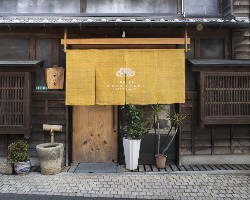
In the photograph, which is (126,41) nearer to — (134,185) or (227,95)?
(227,95)

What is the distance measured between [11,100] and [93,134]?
3030mm

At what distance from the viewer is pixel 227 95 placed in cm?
710

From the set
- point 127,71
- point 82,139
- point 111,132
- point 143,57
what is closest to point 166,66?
point 143,57

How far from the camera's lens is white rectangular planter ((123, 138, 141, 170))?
6.80m

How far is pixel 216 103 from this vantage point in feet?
23.2

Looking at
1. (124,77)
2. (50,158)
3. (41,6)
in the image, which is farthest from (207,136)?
(41,6)

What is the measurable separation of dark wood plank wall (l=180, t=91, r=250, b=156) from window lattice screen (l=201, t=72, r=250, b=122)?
50cm

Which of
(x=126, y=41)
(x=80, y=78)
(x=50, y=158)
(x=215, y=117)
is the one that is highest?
(x=126, y=41)

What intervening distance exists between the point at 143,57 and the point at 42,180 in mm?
5008

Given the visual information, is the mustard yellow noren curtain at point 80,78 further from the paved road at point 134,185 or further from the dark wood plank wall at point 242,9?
the dark wood plank wall at point 242,9

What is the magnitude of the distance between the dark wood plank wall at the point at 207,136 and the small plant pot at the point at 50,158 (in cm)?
429

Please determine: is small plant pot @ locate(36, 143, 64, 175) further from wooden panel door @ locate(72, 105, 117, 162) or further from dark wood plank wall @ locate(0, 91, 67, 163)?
wooden panel door @ locate(72, 105, 117, 162)

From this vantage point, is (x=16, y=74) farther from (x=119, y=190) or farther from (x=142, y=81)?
(x=119, y=190)

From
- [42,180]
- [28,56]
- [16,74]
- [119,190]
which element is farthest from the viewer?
[28,56]
